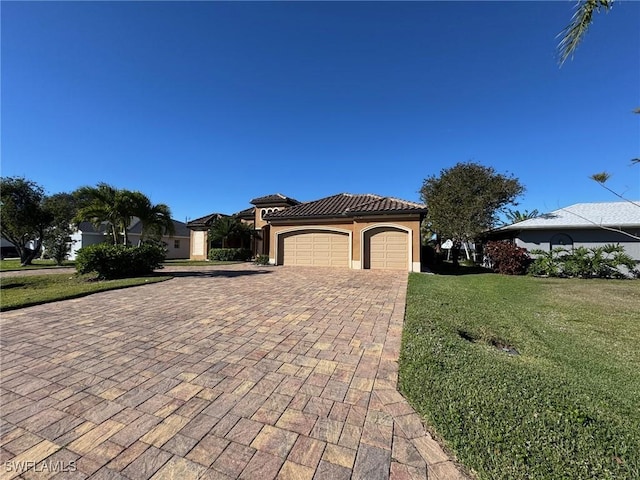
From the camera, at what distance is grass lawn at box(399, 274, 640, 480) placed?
1.94m

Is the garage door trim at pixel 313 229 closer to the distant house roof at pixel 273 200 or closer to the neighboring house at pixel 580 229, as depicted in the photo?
the distant house roof at pixel 273 200

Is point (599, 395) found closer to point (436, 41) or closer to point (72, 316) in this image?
point (72, 316)

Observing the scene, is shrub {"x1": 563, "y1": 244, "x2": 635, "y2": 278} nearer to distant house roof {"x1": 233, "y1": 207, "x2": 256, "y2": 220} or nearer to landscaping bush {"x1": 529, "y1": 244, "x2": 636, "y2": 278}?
landscaping bush {"x1": 529, "y1": 244, "x2": 636, "y2": 278}

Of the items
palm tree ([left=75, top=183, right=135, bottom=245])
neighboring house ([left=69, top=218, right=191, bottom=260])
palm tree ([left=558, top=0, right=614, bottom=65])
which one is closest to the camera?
palm tree ([left=558, top=0, right=614, bottom=65])

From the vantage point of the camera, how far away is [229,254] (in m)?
23.2

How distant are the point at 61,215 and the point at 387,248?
29111 mm

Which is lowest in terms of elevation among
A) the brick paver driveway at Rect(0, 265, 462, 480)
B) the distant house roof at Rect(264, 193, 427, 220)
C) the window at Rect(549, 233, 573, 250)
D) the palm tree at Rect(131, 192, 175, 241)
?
the brick paver driveway at Rect(0, 265, 462, 480)

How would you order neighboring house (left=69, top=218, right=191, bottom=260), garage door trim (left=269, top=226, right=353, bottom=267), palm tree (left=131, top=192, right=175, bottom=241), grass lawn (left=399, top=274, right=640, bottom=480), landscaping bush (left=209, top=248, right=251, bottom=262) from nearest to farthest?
grass lawn (left=399, top=274, right=640, bottom=480)
palm tree (left=131, top=192, right=175, bottom=241)
garage door trim (left=269, top=226, right=353, bottom=267)
landscaping bush (left=209, top=248, right=251, bottom=262)
neighboring house (left=69, top=218, right=191, bottom=260)

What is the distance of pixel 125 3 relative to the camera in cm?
790

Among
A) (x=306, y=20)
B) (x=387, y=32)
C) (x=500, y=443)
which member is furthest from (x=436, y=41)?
(x=500, y=443)

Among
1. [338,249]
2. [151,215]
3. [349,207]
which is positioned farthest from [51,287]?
[349,207]

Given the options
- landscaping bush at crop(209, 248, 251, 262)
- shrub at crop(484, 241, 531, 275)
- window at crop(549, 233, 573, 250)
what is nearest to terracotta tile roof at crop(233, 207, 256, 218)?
landscaping bush at crop(209, 248, 251, 262)

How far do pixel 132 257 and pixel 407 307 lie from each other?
12.0 meters

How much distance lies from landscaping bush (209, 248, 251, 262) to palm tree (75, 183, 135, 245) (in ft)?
37.0
